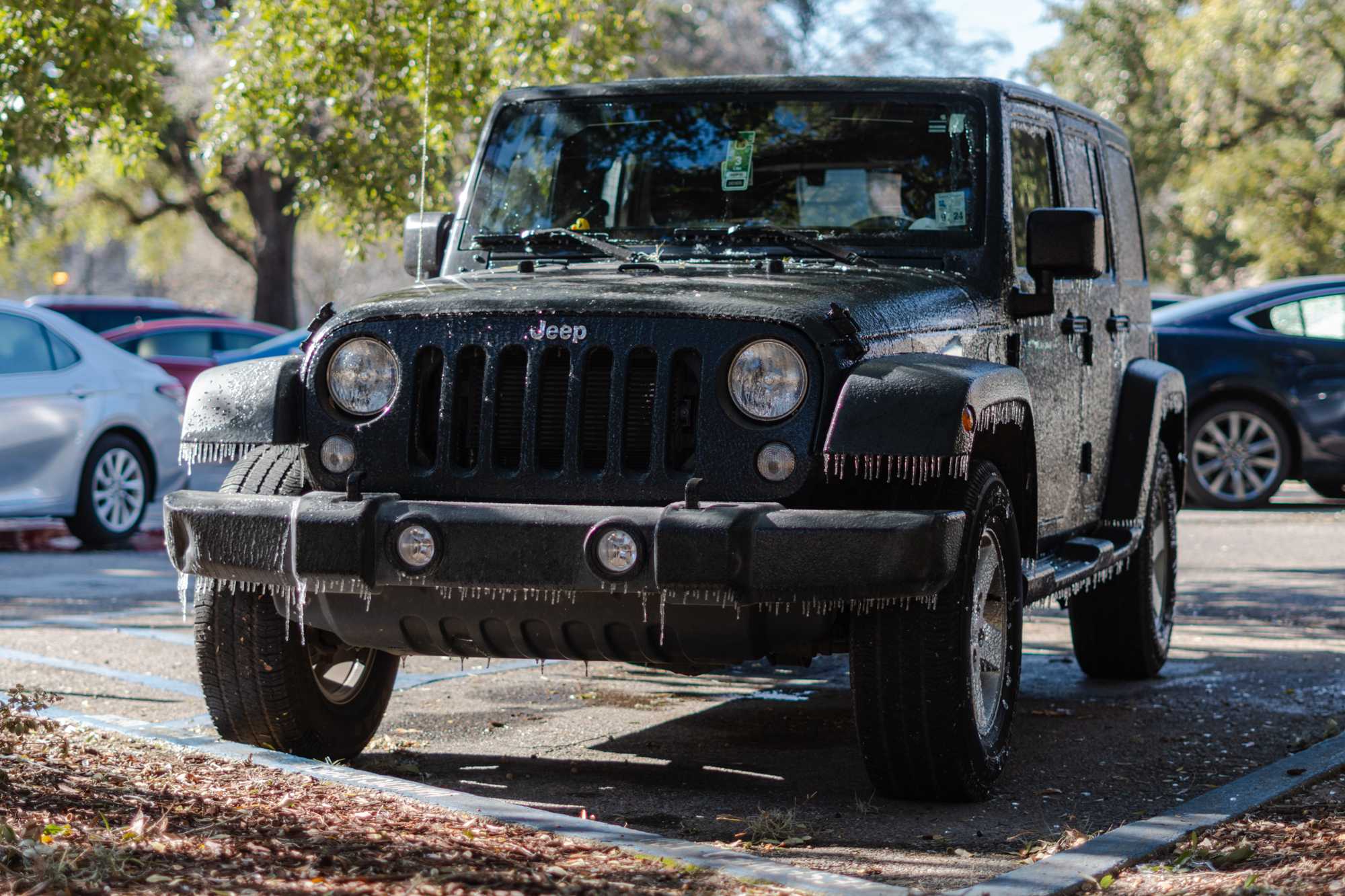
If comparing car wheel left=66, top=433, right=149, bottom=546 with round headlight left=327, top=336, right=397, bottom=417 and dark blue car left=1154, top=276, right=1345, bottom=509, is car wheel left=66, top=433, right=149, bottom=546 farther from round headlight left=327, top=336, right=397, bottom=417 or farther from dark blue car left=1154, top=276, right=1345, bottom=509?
dark blue car left=1154, top=276, right=1345, bottom=509

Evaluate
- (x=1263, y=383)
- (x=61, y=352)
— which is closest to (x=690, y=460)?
(x=61, y=352)

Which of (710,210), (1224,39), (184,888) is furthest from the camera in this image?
(1224,39)

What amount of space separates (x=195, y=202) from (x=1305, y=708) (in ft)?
91.7

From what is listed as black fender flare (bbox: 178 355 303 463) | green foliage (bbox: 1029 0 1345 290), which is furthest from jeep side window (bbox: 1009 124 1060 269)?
green foliage (bbox: 1029 0 1345 290)

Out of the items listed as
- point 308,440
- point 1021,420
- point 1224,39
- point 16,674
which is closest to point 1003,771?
point 1021,420

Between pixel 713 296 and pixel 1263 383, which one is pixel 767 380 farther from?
pixel 1263 383

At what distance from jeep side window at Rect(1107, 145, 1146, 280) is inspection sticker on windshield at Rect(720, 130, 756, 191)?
2.19 metres

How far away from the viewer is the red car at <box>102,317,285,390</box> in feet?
61.7

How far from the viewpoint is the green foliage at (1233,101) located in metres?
26.2

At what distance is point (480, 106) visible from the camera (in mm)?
11125

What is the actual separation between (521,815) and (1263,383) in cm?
1116

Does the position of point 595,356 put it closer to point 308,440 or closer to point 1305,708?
point 308,440

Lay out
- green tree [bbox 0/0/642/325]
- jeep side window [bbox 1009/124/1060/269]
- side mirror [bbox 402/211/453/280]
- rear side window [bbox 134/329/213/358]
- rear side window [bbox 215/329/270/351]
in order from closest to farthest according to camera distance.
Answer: jeep side window [bbox 1009/124/1060/269], side mirror [bbox 402/211/453/280], green tree [bbox 0/0/642/325], rear side window [bbox 134/329/213/358], rear side window [bbox 215/329/270/351]

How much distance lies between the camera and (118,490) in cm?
1225
